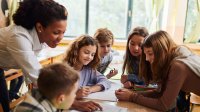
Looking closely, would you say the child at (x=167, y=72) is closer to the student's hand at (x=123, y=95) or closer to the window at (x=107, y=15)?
the student's hand at (x=123, y=95)

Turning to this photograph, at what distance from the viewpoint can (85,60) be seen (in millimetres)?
1634

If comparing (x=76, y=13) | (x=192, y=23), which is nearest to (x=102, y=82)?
(x=192, y=23)

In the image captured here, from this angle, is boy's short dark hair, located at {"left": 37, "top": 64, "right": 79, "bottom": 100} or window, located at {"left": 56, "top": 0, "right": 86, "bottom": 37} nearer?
boy's short dark hair, located at {"left": 37, "top": 64, "right": 79, "bottom": 100}

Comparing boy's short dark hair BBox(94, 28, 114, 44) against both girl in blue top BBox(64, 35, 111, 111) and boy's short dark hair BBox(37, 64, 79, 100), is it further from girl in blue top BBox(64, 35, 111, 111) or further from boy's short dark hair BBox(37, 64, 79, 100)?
boy's short dark hair BBox(37, 64, 79, 100)

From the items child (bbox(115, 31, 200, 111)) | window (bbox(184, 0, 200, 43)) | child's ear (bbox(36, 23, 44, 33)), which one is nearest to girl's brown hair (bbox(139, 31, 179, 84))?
child (bbox(115, 31, 200, 111))

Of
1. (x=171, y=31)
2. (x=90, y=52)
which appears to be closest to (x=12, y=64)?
(x=90, y=52)

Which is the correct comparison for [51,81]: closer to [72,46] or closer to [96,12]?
[72,46]

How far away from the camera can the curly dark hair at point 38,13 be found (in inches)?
48.4

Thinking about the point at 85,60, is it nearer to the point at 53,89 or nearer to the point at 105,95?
the point at 105,95

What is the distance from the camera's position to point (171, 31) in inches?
162

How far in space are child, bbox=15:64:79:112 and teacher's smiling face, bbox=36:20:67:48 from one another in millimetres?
396

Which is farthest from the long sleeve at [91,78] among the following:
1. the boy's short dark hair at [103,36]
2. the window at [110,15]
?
the window at [110,15]

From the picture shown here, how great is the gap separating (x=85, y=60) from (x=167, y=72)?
57 centimetres

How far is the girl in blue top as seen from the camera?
1.62 meters
